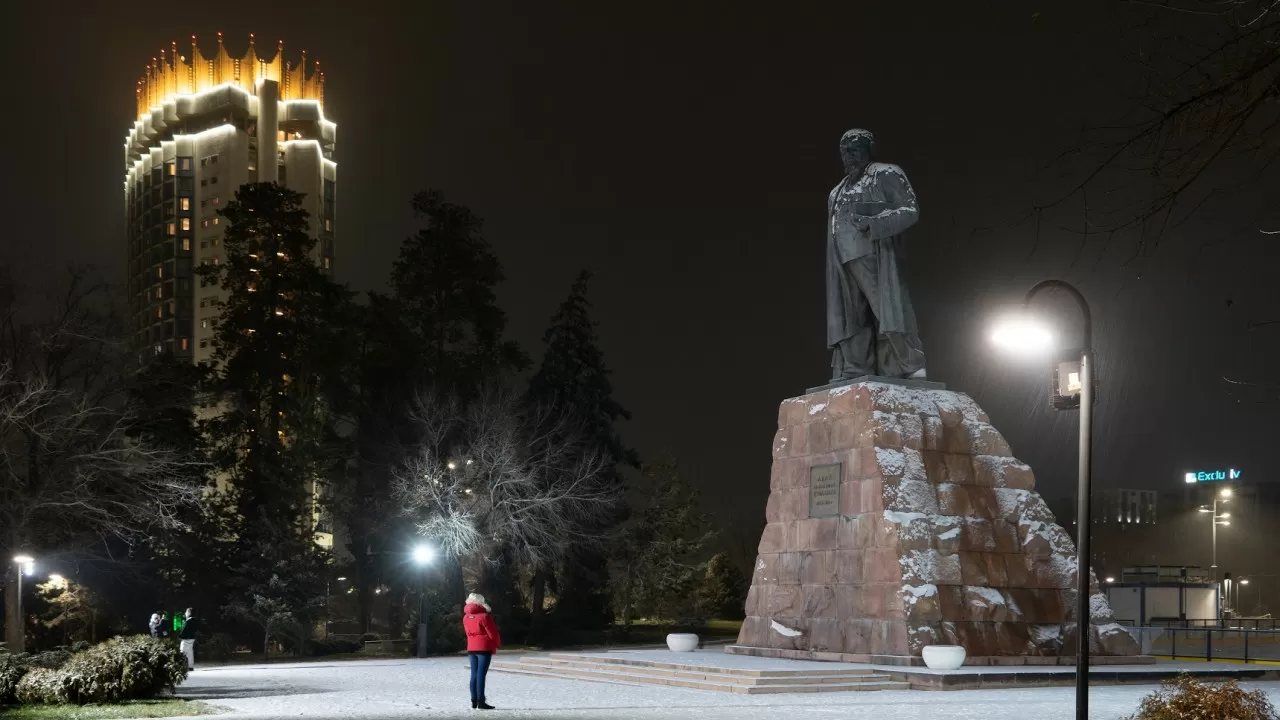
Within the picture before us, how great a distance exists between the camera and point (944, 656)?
62.3ft

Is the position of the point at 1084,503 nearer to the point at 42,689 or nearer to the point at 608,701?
the point at 608,701

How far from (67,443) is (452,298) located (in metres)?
18.7

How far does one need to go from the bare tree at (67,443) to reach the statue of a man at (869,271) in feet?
Answer: 52.7

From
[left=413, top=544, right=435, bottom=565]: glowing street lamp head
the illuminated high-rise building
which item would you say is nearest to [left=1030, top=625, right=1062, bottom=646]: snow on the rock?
[left=413, top=544, right=435, bottom=565]: glowing street lamp head

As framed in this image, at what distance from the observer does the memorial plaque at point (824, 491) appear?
21922 mm

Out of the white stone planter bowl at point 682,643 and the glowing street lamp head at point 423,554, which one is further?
the glowing street lamp head at point 423,554

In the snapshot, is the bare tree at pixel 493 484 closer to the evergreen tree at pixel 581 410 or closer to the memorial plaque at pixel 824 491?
the evergreen tree at pixel 581 410

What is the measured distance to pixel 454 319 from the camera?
48.4 metres

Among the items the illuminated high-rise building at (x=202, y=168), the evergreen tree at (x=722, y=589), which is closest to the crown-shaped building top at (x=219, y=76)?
the illuminated high-rise building at (x=202, y=168)

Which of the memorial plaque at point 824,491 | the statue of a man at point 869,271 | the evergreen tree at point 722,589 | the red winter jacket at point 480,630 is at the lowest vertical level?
the evergreen tree at point 722,589

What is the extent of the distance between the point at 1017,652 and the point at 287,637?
23.5 meters

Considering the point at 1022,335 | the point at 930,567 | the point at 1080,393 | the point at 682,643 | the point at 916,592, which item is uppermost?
the point at 1022,335

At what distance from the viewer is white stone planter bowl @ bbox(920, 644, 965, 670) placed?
1902cm

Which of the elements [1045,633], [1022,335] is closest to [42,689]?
[1022,335]
